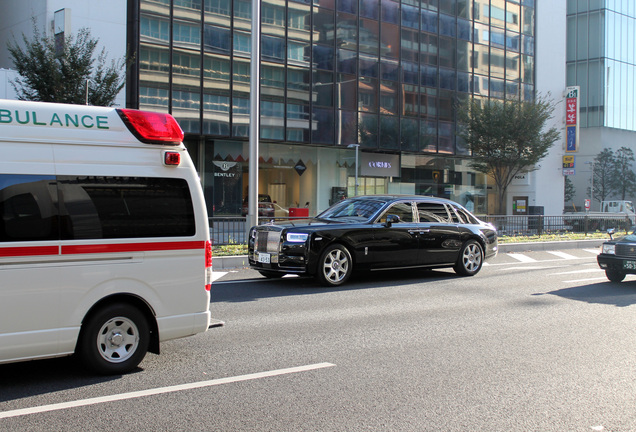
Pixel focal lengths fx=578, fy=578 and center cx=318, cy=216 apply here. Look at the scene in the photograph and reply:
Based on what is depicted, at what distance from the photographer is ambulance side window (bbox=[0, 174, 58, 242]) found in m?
4.75

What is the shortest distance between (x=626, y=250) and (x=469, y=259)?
10.2 ft

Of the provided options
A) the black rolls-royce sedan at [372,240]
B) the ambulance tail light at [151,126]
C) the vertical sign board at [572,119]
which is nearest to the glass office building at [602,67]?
the vertical sign board at [572,119]

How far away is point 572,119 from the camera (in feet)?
145

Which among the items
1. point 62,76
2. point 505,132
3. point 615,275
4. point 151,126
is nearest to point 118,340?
point 151,126

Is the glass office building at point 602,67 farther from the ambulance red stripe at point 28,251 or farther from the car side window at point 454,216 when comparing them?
the ambulance red stripe at point 28,251

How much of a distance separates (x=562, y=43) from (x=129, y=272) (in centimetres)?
4656

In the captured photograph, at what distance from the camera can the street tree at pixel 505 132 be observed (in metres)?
33.6

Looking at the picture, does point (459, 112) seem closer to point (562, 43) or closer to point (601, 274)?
point (562, 43)

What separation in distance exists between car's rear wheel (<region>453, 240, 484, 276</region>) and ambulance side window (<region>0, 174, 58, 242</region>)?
9.37 meters

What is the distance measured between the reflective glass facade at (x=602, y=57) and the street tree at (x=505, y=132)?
108 feet

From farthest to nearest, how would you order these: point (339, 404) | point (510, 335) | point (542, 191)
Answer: point (542, 191) < point (510, 335) < point (339, 404)

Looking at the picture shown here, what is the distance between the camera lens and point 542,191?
44094 millimetres

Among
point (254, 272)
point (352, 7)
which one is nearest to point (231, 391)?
point (254, 272)

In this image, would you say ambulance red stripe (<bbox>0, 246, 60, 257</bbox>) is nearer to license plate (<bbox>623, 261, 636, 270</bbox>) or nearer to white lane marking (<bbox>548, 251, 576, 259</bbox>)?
license plate (<bbox>623, 261, 636, 270</bbox>)
